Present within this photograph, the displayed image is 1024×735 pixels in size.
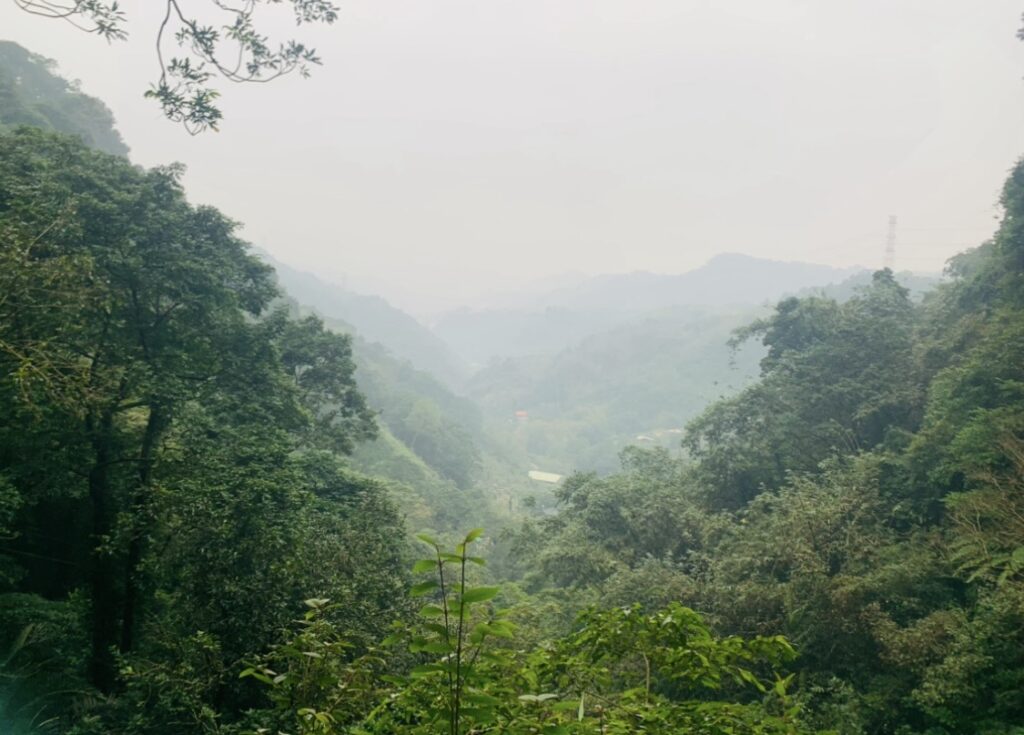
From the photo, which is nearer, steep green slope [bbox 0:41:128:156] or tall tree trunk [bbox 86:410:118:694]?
tall tree trunk [bbox 86:410:118:694]

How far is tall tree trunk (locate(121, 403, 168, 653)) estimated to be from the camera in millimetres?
7254

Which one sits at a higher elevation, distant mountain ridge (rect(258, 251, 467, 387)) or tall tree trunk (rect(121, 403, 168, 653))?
distant mountain ridge (rect(258, 251, 467, 387))

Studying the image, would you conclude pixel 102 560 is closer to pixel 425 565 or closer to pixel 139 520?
pixel 139 520

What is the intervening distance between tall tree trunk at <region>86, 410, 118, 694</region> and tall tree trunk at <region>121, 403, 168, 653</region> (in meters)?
0.19

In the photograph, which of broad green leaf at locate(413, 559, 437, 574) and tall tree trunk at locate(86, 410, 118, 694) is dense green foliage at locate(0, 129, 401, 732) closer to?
tall tree trunk at locate(86, 410, 118, 694)

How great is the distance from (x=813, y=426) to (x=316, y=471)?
12530 mm

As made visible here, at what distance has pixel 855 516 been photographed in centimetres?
1079

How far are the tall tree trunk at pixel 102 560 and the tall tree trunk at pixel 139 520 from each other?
0.62 feet

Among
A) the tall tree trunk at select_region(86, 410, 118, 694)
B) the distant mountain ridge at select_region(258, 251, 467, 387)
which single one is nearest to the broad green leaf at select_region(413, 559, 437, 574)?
the tall tree trunk at select_region(86, 410, 118, 694)

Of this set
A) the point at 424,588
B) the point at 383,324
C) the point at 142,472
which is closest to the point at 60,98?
the point at 142,472

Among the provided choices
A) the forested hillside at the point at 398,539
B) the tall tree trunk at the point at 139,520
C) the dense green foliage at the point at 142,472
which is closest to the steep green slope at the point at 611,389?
the forested hillside at the point at 398,539

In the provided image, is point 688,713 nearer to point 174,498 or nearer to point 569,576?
point 174,498

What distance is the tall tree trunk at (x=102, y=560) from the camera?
790 centimetres

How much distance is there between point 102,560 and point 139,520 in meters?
1.89
